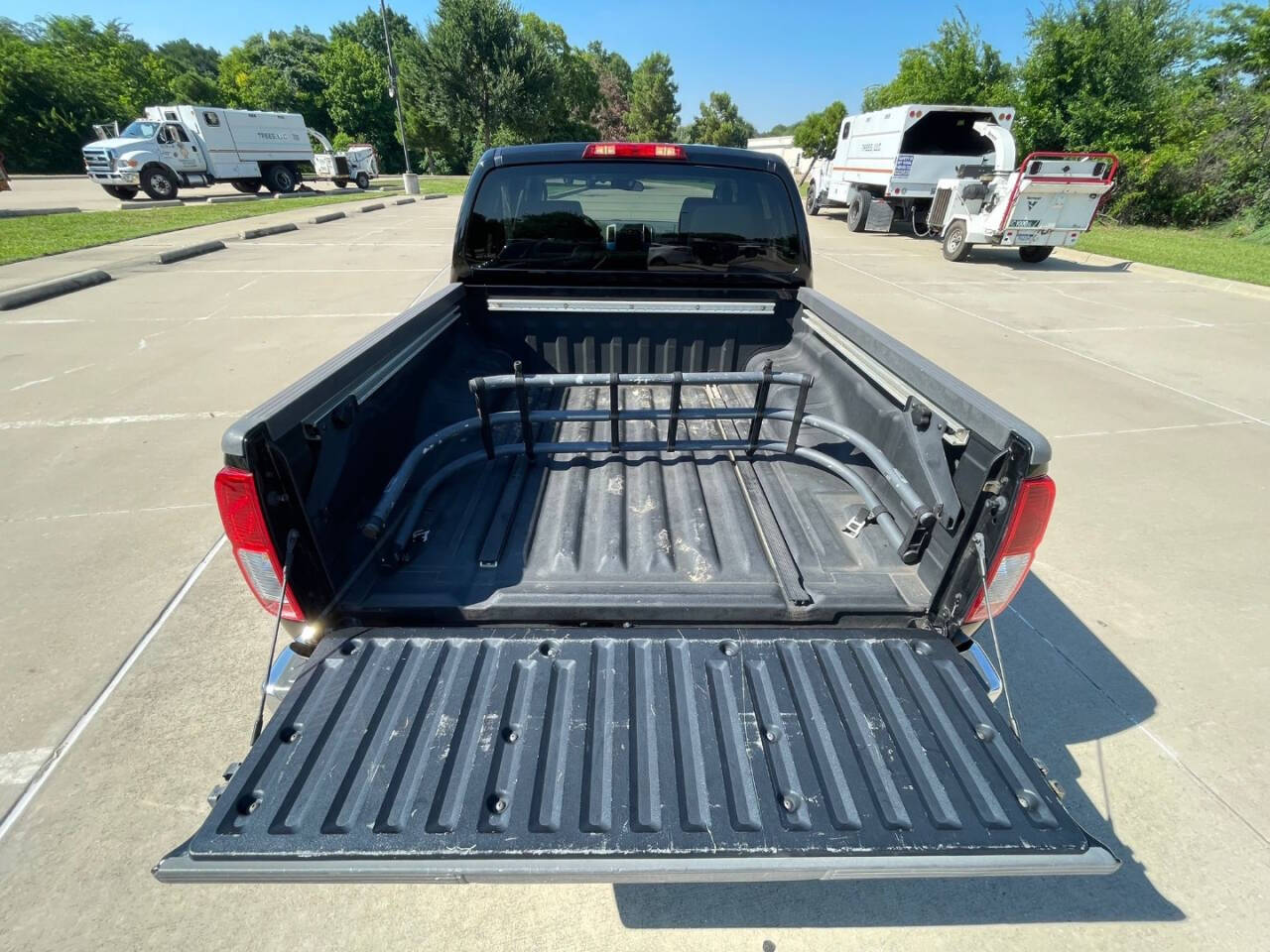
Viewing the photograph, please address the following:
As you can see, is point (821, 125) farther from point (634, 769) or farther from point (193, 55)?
point (193, 55)

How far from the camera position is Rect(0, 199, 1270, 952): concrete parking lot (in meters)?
1.74

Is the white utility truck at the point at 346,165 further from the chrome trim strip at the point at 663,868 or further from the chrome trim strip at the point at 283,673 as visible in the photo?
the chrome trim strip at the point at 663,868

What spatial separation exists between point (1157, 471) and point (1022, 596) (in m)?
2.30

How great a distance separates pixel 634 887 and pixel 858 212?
19.7 meters

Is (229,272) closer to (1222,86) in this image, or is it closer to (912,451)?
(912,451)

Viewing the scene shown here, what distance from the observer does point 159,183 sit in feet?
71.7

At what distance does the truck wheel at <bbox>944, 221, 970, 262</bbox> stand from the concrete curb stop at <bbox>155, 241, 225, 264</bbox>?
16.7 meters

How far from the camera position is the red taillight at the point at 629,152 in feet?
9.63

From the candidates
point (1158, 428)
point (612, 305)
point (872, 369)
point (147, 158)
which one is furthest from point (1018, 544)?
point (147, 158)

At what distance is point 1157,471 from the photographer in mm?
4277

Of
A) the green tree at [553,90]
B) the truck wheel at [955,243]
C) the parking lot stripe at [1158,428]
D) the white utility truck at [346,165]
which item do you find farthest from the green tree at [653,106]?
the parking lot stripe at [1158,428]

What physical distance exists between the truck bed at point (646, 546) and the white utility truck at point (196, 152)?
27.4 m

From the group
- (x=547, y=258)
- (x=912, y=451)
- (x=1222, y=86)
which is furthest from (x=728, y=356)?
(x=1222, y=86)

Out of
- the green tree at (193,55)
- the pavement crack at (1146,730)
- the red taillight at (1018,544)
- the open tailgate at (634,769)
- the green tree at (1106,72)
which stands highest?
the green tree at (193,55)
